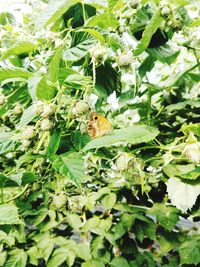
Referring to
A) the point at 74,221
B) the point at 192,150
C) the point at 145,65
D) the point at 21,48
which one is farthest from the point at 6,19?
the point at 192,150

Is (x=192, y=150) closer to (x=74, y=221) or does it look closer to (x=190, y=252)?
(x=190, y=252)

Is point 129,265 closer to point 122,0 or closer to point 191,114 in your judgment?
point 191,114

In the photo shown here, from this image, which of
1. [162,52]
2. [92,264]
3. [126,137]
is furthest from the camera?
[92,264]

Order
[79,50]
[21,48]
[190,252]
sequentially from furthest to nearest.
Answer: [190,252], [21,48], [79,50]

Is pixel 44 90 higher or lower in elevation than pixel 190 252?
higher

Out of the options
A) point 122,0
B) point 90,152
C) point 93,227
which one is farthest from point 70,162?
point 93,227

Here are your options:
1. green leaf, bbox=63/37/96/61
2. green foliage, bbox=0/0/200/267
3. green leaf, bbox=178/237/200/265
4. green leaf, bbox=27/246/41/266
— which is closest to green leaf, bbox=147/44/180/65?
green foliage, bbox=0/0/200/267

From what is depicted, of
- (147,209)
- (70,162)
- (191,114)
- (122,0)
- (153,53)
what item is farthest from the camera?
(191,114)
